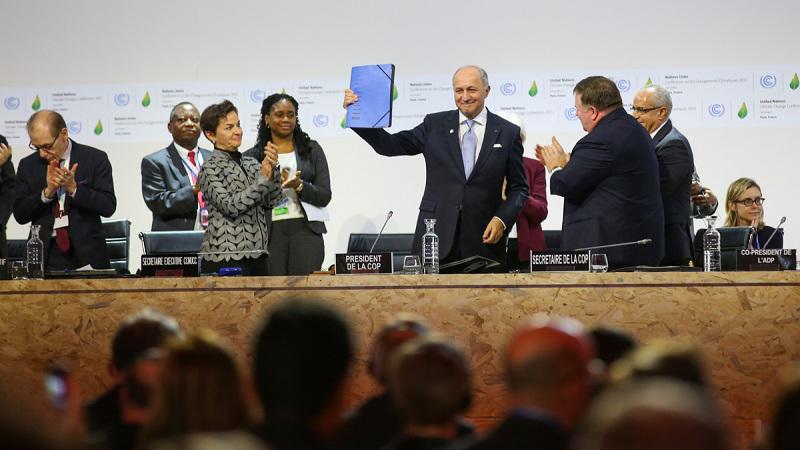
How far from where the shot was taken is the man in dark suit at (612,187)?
16.6 ft

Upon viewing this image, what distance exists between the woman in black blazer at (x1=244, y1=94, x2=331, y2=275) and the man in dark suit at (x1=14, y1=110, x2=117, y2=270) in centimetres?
80

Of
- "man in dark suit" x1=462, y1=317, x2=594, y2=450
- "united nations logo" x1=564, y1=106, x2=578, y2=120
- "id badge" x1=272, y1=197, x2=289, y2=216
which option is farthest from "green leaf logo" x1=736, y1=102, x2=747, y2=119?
"man in dark suit" x1=462, y1=317, x2=594, y2=450

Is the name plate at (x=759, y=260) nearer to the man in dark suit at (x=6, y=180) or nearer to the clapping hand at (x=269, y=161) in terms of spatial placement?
the clapping hand at (x=269, y=161)

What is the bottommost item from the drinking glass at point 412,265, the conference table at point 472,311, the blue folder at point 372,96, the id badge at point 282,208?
the conference table at point 472,311

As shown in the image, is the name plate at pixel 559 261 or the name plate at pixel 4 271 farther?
the name plate at pixel 4 271

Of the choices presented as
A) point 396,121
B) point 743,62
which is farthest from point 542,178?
point 743,62

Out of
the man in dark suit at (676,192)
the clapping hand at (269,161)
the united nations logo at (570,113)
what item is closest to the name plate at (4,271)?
the clapping hand at (269,161)

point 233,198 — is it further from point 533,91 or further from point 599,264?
point 533,91

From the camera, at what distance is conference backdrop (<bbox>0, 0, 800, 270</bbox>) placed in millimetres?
7891

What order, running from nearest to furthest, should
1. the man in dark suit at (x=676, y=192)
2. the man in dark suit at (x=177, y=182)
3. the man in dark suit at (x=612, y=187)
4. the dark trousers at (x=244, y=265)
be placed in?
the dark trousers at (x=244, y=265)
the man in dark suit at (x=612, y=187)
the man in dark suit at (x=676, y=192)
the man in dark suit at (x=177, y=182)

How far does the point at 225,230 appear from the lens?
4.96 m

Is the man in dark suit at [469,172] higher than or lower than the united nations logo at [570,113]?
lower

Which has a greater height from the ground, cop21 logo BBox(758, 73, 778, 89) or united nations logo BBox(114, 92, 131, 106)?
cop21 logo BBox(758, 73, 778, 89)

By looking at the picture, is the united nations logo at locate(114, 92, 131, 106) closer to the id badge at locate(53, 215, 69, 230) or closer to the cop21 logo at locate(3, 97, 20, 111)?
the cop21 logo at locate(3, 97, 20, 111)
